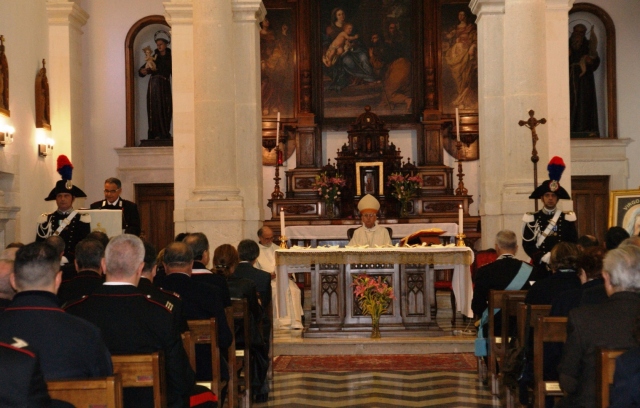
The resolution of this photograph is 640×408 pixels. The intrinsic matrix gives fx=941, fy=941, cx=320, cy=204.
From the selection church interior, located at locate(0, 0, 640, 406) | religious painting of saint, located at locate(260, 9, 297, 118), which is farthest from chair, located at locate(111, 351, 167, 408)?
religious painting of saint, located at locate(260, 9, 297, 118)

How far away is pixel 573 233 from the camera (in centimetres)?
1127

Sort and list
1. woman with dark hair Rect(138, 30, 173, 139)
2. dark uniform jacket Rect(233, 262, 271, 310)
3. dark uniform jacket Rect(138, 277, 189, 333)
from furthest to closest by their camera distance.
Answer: woman with dark hair Rect(138, 30, 173, 139), dark uniform jacket Rect(233, 262, 271, 310), dark uniform jacket Rect(138, 277, 189, 333)

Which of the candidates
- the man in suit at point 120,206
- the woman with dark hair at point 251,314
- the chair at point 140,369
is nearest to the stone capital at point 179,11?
the man in suit at point 120,206

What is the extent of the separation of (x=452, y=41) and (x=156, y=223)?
729cm

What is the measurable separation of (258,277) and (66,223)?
2.40 metres

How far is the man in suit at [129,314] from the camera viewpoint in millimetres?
4938

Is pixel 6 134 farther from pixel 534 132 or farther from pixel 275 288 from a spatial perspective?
pixel 534 132

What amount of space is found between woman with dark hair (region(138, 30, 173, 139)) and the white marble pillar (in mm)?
7498

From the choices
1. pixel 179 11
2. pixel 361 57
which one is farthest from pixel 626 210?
pixel 361 57

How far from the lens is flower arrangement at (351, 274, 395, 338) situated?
11.7 metres

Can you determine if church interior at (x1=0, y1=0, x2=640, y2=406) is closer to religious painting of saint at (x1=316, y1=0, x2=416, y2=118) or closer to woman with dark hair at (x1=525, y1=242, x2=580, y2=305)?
religious painting of saint at (x1=316, y1=0, x2=416, y2=118)

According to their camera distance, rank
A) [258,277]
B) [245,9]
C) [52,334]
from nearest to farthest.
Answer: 1. [52,334]
2. [258,277]
3. [245,9]

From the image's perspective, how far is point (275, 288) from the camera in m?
13.0

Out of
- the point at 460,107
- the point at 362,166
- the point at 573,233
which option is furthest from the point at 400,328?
the point at 460,107
